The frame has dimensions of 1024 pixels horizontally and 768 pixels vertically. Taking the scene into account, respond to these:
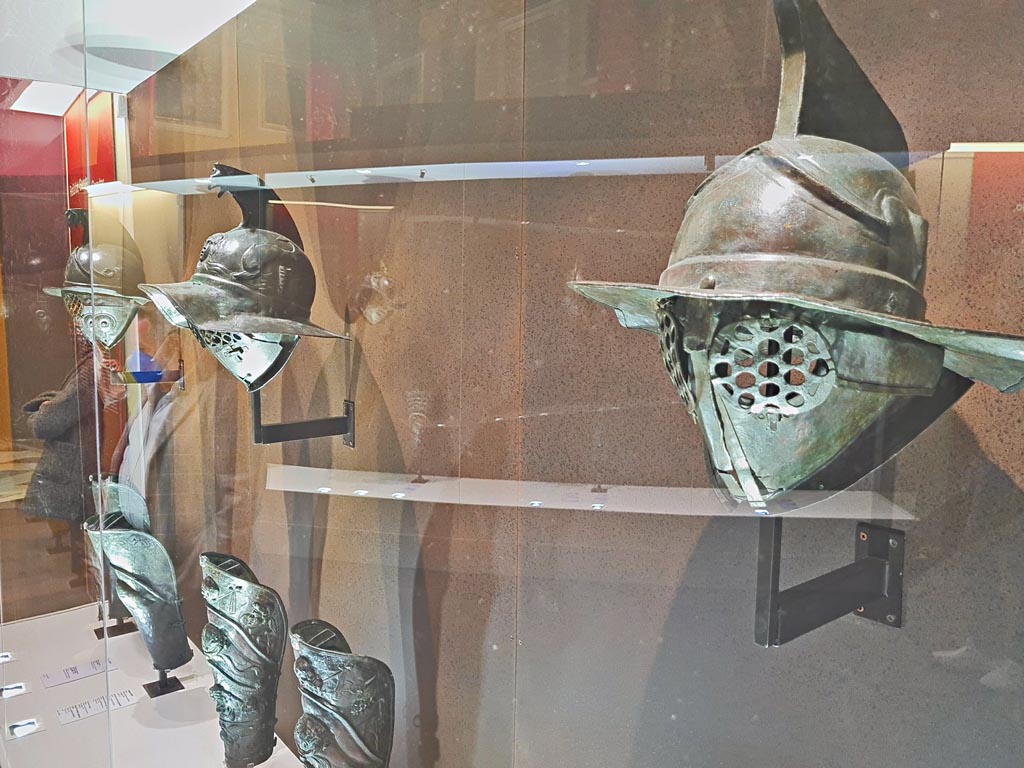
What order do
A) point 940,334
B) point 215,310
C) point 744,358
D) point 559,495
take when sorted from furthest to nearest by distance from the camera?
point 215,310 → point 559,495 → point 744,358 → point 940,334

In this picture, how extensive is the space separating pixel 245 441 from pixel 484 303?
3.64ft

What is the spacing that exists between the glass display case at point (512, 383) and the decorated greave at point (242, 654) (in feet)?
0.04

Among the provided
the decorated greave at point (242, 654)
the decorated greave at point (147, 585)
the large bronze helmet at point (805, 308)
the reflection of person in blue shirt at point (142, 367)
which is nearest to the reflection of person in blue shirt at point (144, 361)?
the reflection of person in blue shirt at point (142, 367)

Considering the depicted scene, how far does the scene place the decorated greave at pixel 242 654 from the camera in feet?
6.09

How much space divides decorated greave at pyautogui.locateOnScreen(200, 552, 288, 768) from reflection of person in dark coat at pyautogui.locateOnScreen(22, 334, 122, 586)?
0.79 metres

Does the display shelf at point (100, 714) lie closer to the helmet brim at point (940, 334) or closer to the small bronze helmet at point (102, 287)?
the small bronze helmet at point (102, 287)

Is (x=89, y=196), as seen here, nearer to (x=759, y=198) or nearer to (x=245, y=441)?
(x=245, y=441)

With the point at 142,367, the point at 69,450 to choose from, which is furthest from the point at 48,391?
the point at 142,367

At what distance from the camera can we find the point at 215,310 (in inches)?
68.2

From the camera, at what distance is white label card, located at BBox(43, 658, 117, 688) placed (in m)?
2.26

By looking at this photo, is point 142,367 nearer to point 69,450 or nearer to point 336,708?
point 69,450

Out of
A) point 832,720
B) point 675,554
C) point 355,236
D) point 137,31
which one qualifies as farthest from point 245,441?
point 832,720

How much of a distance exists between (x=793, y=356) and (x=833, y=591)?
460 millimetres

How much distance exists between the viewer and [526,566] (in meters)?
1.59
